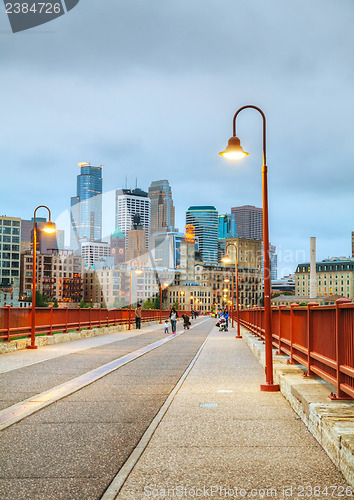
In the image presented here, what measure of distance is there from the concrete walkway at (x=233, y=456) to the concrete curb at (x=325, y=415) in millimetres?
125

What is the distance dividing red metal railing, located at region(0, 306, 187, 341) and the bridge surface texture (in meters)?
8.62

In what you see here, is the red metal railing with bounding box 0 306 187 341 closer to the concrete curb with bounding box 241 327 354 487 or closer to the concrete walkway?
the concrete walkway

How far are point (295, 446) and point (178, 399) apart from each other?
13.4 ft

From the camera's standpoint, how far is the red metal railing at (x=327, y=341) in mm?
7430

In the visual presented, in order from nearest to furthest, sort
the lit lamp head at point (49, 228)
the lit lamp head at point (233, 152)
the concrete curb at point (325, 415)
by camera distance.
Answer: the concrete curb at point (325, 415) → the lit lamp head at point (233, 152) → the lit lamp head at point (49, 228)

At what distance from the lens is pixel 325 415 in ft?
22.6

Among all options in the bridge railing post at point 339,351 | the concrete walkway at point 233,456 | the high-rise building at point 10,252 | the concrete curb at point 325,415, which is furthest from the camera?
the high-rise building at point 10,252

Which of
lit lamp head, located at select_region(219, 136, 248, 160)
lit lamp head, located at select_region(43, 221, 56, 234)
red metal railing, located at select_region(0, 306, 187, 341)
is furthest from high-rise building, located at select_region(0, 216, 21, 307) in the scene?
lit lamp head, located at select_region(219, 136, 248, 160)

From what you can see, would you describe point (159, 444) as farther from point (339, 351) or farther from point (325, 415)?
point (339, 351)

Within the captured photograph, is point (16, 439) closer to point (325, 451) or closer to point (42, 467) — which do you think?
point (42, 467)

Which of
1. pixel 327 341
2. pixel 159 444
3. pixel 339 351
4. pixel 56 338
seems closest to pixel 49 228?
pixel 56 338

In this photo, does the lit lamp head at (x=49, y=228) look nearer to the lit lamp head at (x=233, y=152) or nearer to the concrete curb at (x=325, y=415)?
the lit lamp head at (x=233, y=152)

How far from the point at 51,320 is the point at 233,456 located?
2213cm

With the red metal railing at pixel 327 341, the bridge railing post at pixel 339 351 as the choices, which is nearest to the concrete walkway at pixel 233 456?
the bridge railing post at pixel 339 351
